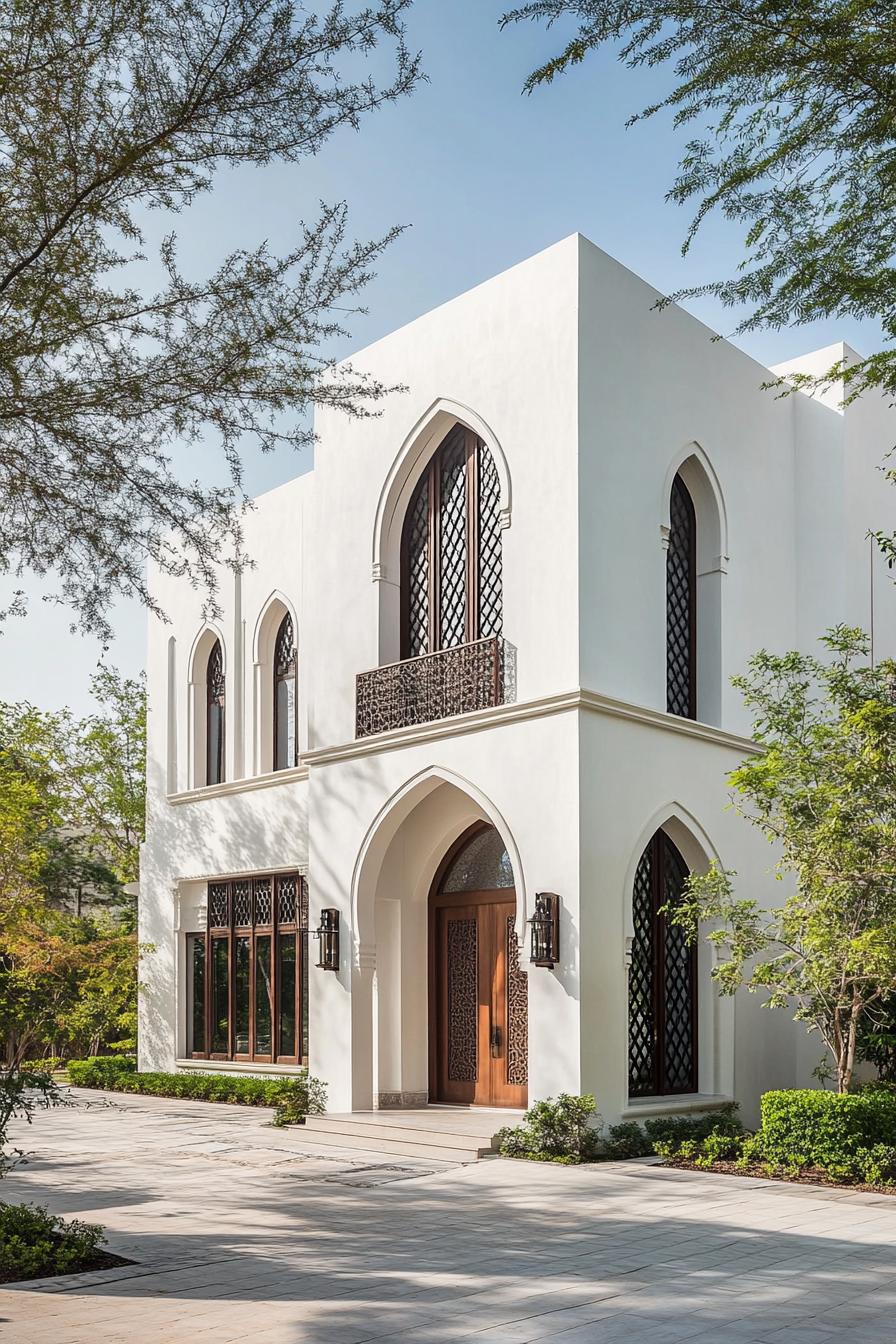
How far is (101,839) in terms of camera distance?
26156 millimetres

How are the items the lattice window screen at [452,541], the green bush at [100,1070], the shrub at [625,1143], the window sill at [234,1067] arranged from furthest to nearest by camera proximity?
the green bush at [100,1070] → the window sill at [234,1067] → the lattice window screen at [452,541] → the shrub at [625,1143]

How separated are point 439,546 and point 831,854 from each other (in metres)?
6.20

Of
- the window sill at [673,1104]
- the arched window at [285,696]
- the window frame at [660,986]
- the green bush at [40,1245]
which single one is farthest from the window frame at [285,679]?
the green bush at [40,1245]

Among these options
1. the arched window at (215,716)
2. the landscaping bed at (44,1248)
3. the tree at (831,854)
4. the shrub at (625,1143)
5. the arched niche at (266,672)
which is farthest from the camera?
the arched window at (215,716)

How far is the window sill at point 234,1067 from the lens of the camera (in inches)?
709

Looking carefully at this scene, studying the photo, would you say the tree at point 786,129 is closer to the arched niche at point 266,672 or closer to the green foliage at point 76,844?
the arched niche at point 266,672

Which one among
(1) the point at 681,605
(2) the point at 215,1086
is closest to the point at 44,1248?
(1) the point at 681,605

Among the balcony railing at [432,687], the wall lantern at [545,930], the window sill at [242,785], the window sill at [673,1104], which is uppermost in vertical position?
the balcony railing at [432,687]

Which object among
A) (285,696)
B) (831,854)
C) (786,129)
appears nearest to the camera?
(786,129)

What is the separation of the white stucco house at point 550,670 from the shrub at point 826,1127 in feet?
5.15

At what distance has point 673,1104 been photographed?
42.8 ft

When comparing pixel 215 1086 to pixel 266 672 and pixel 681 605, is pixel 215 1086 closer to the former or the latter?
pixel 266 672

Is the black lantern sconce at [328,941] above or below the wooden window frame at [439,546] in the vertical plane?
below

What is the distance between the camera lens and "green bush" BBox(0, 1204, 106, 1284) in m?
7.42
